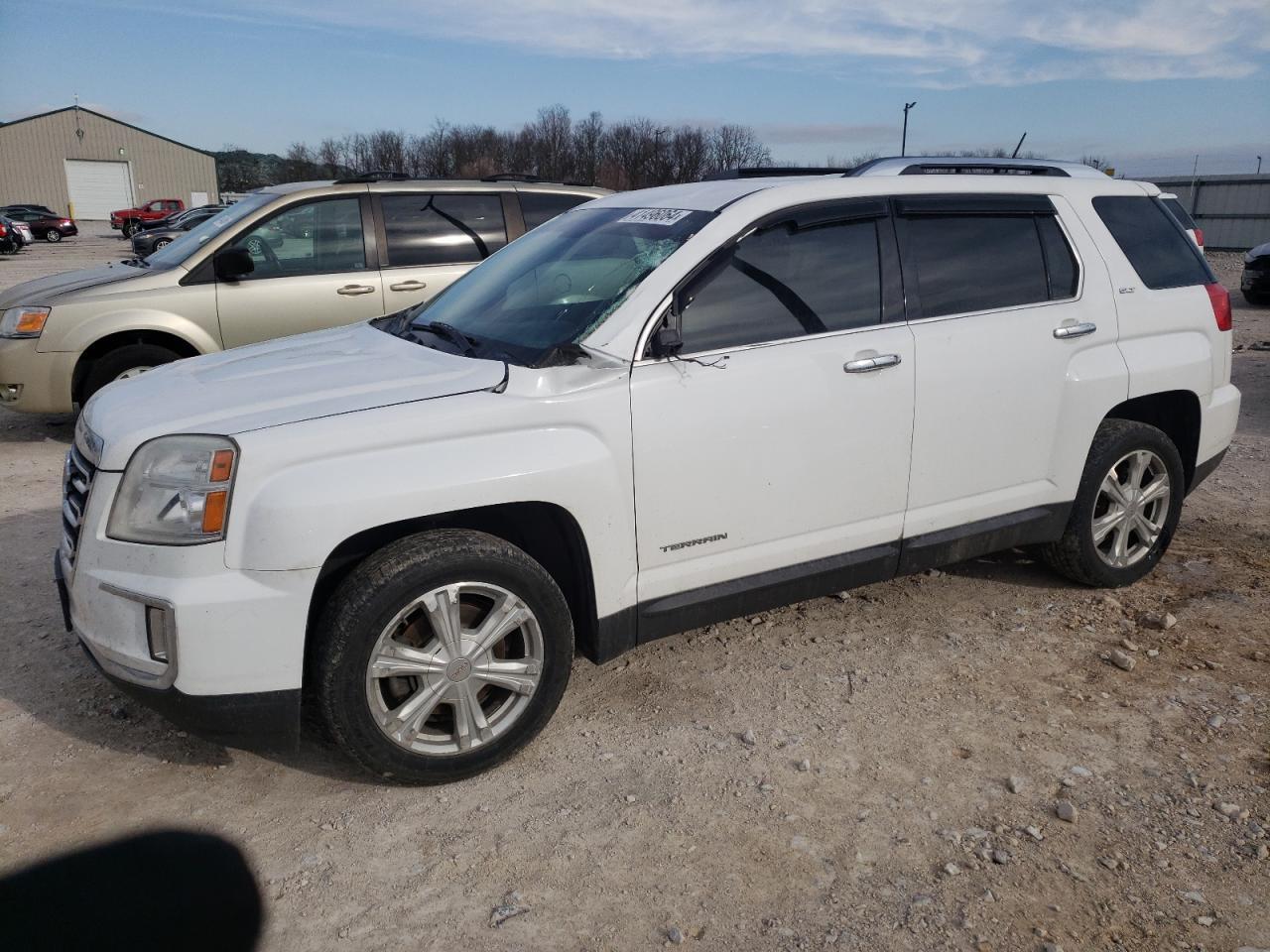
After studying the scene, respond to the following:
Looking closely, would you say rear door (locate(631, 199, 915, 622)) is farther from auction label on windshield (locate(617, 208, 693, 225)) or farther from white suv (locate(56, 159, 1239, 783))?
auction label on windshield (locate(617, 208, 693, 225))

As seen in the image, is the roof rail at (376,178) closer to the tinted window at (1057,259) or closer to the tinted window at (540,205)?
the tinted window at (540,205)

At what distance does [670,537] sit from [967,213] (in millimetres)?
1943

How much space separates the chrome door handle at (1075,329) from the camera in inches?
164

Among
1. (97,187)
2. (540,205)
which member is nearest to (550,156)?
(97,187)

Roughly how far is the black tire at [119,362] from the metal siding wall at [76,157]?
68.1m

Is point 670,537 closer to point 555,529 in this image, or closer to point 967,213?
point 555,529

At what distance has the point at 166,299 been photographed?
729 cm

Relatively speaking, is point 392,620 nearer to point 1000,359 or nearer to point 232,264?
point 1000,359

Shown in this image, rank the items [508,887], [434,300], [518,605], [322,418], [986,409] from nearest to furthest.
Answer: [508,887]
[322,418]
[518,605]
[986,409]
[434,300]

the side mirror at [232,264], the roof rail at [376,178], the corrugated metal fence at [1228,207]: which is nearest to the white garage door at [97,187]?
the corrugated metal fence at [1228,207]

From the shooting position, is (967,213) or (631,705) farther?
(967,213)

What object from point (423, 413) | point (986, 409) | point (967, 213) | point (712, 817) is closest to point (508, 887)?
point (712, 817)

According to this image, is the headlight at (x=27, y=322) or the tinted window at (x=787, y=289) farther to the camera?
the headlight at (x=27, y=322)

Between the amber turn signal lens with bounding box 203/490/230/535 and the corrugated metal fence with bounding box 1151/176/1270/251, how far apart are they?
104ft
